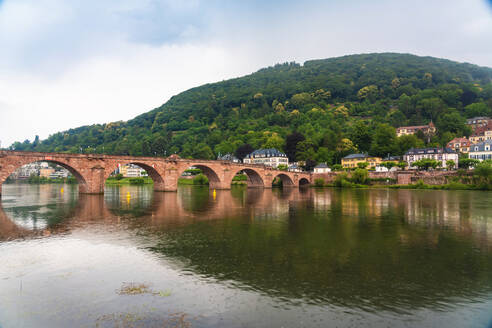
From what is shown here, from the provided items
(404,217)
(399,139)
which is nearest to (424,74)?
(399,139)

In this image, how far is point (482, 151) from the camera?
83812mm

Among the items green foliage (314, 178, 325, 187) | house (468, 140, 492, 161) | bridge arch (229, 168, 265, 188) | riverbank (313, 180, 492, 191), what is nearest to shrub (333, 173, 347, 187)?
riverbank (313, 180, 492, 191)

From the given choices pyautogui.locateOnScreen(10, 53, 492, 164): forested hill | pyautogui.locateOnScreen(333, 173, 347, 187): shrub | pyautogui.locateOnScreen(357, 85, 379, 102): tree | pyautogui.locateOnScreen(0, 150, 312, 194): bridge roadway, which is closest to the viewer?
pyautogui.locateOnScreen(0, 150, 312, 194): bridge roadway

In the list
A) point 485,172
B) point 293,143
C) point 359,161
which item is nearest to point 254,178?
point 359,161

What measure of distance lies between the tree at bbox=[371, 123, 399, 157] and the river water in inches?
3725

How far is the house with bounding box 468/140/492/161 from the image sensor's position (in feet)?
269

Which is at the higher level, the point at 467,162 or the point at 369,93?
the point at 369,93

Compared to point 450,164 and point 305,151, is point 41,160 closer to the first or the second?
point 450,164

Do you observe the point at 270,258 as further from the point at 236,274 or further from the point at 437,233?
the point at 437,233

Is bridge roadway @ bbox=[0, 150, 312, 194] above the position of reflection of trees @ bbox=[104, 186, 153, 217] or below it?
above

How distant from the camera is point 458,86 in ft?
523

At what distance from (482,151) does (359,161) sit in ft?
102

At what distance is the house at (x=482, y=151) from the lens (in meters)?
81.9

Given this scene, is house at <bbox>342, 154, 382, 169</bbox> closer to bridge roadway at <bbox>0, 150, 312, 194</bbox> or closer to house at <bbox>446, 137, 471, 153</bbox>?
house at <bbox>446, 137, 471, 153</bbox>
